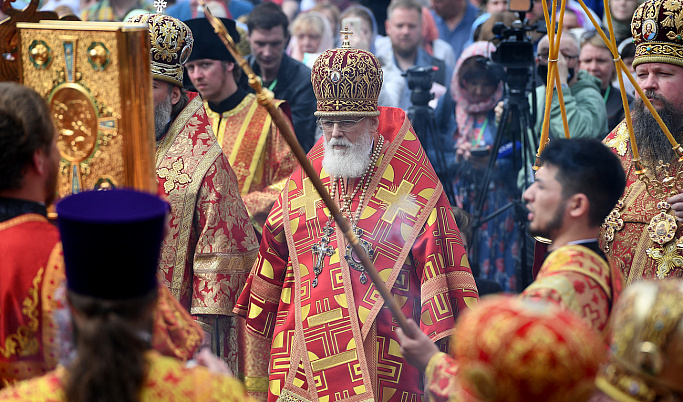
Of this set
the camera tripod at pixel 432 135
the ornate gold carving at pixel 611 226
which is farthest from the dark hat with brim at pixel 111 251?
the camera tripod at pixel 432 135

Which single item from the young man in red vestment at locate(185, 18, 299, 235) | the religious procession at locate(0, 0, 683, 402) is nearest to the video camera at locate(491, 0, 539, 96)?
the religious procession at locate(0, 0, 683, 402)

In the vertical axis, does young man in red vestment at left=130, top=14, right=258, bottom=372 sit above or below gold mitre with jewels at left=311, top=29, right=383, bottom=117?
below

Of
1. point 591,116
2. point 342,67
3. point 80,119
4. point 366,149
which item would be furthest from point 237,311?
point 591,116

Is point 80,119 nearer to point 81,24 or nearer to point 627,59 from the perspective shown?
point 81,24

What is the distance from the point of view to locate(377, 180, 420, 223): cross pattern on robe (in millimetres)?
4516

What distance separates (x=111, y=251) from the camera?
90.6 inches

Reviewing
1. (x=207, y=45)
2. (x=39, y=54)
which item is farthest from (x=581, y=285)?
(x=207, y=45)

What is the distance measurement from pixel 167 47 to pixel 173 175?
29.5 inches

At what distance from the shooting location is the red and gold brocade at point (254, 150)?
20.0ft

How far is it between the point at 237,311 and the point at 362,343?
75 cm

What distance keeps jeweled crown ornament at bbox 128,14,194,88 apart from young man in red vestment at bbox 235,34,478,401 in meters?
0.86

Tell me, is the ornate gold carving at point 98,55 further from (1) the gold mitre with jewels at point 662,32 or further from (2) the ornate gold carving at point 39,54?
(1) the gold mitre with jewels at point 662,32

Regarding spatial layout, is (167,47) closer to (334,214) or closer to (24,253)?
(334,214)

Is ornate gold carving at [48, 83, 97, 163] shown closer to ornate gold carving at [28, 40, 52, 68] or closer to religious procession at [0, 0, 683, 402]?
religious procession at [0, 0, 683, 402]
